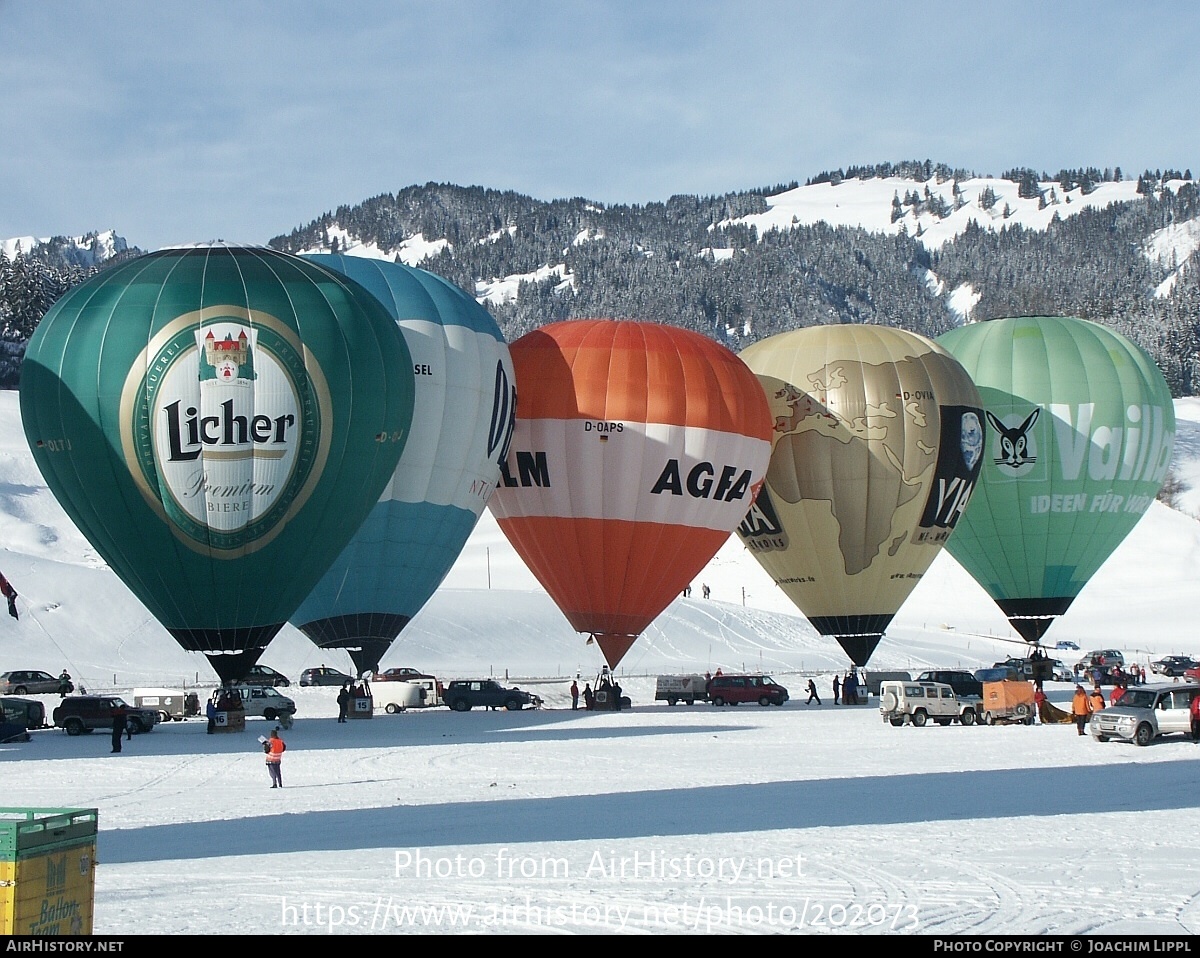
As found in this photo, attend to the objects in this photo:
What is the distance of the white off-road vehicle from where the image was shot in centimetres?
3322

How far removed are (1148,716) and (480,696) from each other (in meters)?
19.4

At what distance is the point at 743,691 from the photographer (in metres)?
43.3

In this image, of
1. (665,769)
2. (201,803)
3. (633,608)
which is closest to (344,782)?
(201,803)

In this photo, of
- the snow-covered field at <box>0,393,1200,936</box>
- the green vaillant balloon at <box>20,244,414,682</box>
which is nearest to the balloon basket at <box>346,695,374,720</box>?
the snow-covered field at <box>0,393,1200,936</box>

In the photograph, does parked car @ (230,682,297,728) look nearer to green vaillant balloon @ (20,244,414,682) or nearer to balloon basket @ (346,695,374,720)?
balloon basket @ (346,695,374,720)

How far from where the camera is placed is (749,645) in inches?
2494

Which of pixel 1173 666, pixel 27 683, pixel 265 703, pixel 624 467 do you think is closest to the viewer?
pixel 265 703

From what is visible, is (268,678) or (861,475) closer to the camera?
(861,475)

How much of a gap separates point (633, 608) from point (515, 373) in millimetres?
6822

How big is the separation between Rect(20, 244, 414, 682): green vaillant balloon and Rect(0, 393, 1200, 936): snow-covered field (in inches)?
126

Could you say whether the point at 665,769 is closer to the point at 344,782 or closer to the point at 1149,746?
the point at 344,782

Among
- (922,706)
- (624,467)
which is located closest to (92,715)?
(624,467)

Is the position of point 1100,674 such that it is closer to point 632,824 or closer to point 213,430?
point 213,430

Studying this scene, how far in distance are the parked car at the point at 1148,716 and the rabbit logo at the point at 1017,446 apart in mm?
17501
